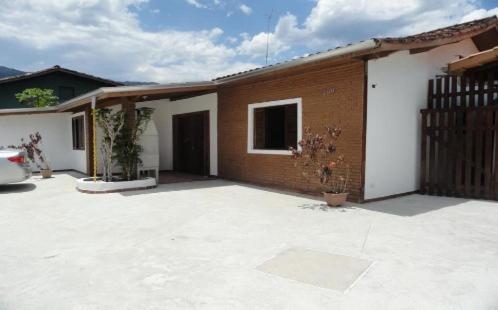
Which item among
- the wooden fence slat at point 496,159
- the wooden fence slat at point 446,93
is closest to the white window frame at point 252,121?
the wooden fence slat at point 446,93

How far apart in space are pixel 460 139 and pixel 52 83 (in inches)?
865

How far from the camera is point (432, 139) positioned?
793cm

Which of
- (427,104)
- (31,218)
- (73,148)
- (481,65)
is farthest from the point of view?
(73,148)

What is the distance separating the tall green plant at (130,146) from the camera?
9.22 m

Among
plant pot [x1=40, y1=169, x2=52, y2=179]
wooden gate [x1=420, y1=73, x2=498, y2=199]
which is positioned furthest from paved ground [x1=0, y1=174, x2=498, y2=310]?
plant pot [x1=40, y1=169, x2=52, y2=179]

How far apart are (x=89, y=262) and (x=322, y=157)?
17.2 feet

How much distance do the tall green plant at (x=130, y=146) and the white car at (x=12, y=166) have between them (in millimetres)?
2440

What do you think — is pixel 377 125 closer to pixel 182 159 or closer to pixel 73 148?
pixel 182 159

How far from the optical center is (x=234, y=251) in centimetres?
424

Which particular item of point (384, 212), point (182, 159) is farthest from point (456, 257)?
point (182, 159)

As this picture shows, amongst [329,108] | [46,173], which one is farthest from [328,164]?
[46,173]

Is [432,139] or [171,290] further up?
[432,139]

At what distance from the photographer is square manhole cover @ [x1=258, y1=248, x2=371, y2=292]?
334 cm

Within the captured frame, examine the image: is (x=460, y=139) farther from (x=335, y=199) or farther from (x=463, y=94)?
(x=335, y=199)
